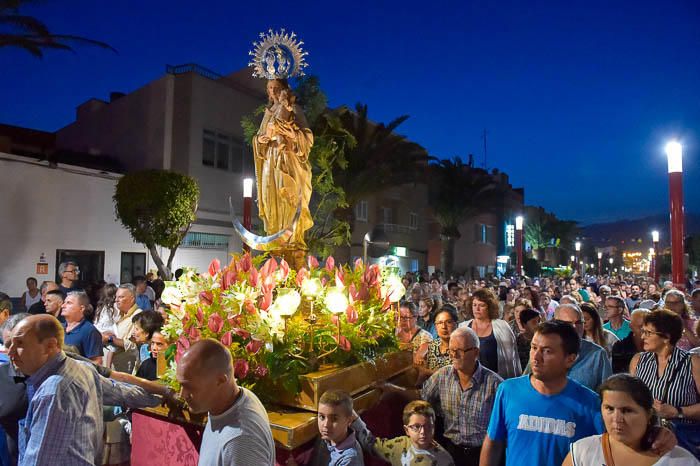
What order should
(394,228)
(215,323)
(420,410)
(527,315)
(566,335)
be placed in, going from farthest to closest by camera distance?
(394,228)
(527,315)
(215,323)
(420,410)
(566,335)

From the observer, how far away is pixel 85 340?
4.80m

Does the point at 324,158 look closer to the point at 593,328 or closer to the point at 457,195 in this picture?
the point at 593,328

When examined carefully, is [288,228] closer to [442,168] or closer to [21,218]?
[21,218]

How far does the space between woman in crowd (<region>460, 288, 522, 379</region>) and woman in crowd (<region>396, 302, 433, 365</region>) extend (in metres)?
0.58

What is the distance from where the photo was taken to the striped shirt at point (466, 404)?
353 centimetres

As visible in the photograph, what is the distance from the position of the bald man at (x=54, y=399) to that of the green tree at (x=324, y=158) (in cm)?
1278

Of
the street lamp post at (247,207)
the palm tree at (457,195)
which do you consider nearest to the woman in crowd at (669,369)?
the street lamp post at (247,207)

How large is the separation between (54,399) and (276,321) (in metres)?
1.46

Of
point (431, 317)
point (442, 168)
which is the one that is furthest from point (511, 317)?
point (442, 168)

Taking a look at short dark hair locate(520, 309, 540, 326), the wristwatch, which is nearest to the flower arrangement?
short dark hair locate(520, 309, 540, 326)

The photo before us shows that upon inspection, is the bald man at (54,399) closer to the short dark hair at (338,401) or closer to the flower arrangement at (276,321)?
the flower arrangement at (276,321)

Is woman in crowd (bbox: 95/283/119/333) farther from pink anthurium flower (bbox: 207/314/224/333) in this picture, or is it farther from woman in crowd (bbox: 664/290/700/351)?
woman in crowd (bbox: 664/290/700/351)

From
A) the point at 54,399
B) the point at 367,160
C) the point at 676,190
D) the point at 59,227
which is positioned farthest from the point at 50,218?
the point at 676,190

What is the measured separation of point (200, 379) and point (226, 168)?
63.0 ft
